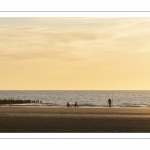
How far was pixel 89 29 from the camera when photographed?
59688 millimetres

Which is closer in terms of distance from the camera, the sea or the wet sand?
the wet sand

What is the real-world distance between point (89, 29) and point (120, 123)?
1056 inches

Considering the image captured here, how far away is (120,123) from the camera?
34.4 meters

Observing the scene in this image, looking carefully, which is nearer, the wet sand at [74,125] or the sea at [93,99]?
the wet sand at [74,125]

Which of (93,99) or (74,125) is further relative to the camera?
(93,99)
